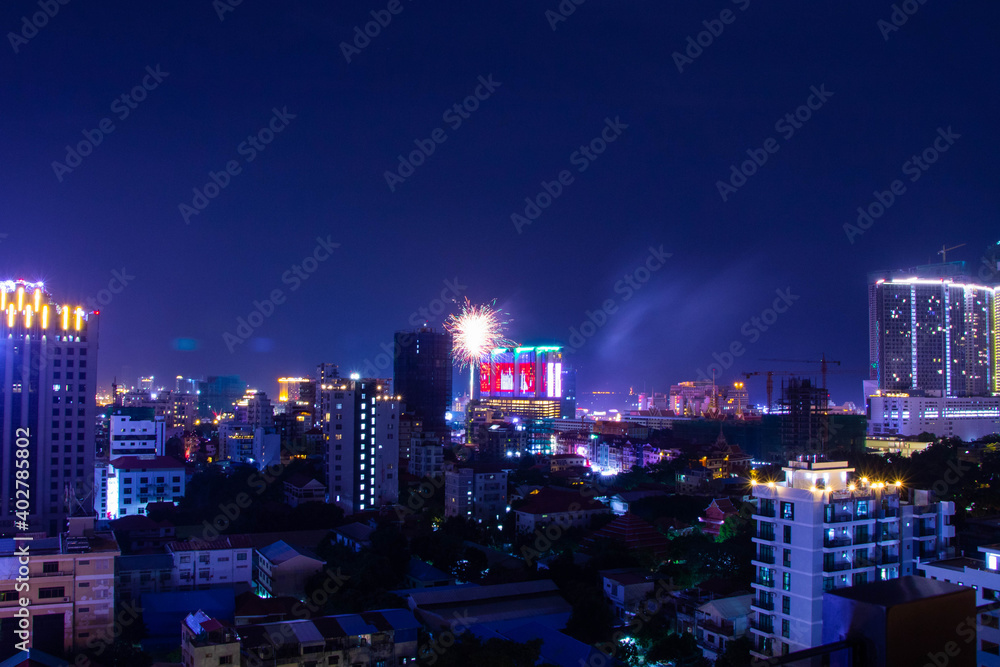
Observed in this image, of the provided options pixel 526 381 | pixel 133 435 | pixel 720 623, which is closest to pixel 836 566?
pixel 720 623

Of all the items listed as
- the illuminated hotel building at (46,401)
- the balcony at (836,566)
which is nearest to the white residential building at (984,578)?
the balcony at (836,566)

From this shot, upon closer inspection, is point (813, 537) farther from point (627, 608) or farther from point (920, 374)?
point (920, 374)

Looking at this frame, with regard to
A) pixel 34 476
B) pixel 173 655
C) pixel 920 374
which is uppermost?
pixel 920 374

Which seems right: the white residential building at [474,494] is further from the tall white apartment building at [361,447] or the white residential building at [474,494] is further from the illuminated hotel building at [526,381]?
the illuminated hotel building at [526,381]

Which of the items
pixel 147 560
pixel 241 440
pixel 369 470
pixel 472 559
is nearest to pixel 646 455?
pixel 369 470

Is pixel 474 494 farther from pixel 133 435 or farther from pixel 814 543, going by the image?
pixel 814 543

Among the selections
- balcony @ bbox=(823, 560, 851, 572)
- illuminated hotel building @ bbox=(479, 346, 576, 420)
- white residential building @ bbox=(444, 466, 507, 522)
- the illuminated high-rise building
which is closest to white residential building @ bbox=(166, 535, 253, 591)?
white residential building @ bbox=(444, 466, 507, 522)
